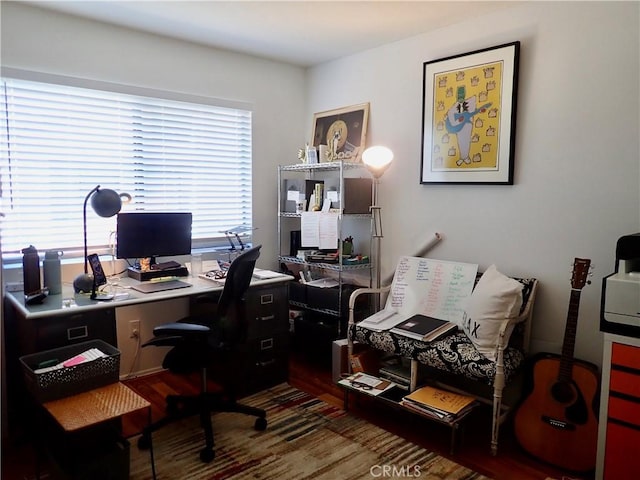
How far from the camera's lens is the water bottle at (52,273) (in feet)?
8.45

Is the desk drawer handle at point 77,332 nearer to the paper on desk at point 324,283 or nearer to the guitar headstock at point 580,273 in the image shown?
the paper on desk at point 324,283

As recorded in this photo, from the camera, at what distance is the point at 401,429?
259cm

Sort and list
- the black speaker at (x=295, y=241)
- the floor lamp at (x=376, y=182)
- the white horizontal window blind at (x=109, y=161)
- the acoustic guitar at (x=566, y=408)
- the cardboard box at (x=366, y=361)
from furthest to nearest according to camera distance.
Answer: the black speaker at (x=295, y=241) → the floor lamp at (x=376, y=182) → the cardboard box at (x=366, y=361) → the white horizontal window blind at (x=109, y=161) → the acoustic guitar at (x=566, y=408)

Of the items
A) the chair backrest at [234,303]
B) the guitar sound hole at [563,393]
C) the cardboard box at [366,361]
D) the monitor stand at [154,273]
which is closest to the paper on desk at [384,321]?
the cardboard box at [366,361]

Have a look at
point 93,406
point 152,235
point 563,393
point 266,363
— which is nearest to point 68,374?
point 93,406

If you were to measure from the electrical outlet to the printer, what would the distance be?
9.31ft

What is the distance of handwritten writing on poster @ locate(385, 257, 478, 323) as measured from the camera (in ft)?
9.24

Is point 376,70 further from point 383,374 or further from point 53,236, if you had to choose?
point 53,236

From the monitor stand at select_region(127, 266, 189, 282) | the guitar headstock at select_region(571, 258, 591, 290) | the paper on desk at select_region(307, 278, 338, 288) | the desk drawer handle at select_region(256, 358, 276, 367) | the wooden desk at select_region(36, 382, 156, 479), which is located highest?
the guitar headstock at select_region(571, 258, 591, 290)

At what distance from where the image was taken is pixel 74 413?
1862 millimetres

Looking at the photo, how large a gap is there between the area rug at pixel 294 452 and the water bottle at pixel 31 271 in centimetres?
99

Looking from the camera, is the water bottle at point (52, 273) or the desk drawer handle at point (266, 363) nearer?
the water bottle at point (52, 273)

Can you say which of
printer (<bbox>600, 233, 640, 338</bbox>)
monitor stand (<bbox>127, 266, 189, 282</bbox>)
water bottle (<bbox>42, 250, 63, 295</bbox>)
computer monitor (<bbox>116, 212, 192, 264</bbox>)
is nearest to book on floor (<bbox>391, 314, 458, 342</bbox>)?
printer (<bbox>600, 233, 640, 338</bbox>)

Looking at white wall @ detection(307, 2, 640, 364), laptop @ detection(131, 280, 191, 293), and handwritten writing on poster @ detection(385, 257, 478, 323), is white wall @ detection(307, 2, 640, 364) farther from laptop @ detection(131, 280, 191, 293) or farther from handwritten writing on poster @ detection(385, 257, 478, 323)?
laptop @ detection(131, 280, 191, 293)
